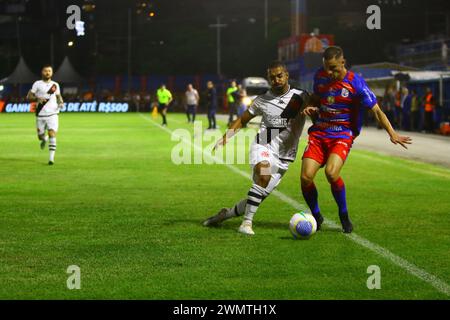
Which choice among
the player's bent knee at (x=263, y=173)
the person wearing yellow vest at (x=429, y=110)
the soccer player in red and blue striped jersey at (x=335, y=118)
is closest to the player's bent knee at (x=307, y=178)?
the soccer player in red and blue striped jersey at (x=335, y=118)

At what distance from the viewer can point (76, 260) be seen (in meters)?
9.30

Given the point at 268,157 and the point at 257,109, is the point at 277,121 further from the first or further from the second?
the point at 268,157

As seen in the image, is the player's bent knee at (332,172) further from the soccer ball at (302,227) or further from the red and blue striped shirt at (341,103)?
the soccer ball at (302,227)

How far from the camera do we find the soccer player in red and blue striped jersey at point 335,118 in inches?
427

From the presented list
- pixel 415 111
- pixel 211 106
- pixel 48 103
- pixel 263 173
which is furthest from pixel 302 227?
pixel 211 106

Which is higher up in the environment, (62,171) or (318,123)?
(318,123)

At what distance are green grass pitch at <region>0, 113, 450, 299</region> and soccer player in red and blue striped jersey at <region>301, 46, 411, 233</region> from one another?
0.67 m

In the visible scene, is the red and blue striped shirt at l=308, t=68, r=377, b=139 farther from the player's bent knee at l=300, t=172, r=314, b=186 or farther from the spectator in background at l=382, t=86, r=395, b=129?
the spectator in background at l=382, t=86, r=395, b=129

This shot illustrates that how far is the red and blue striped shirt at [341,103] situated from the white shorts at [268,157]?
0.49 m

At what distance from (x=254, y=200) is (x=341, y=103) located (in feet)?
4.80

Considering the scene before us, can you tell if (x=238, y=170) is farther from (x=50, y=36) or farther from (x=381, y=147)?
(x=50, y=36)

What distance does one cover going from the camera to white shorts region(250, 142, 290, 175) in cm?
1127
